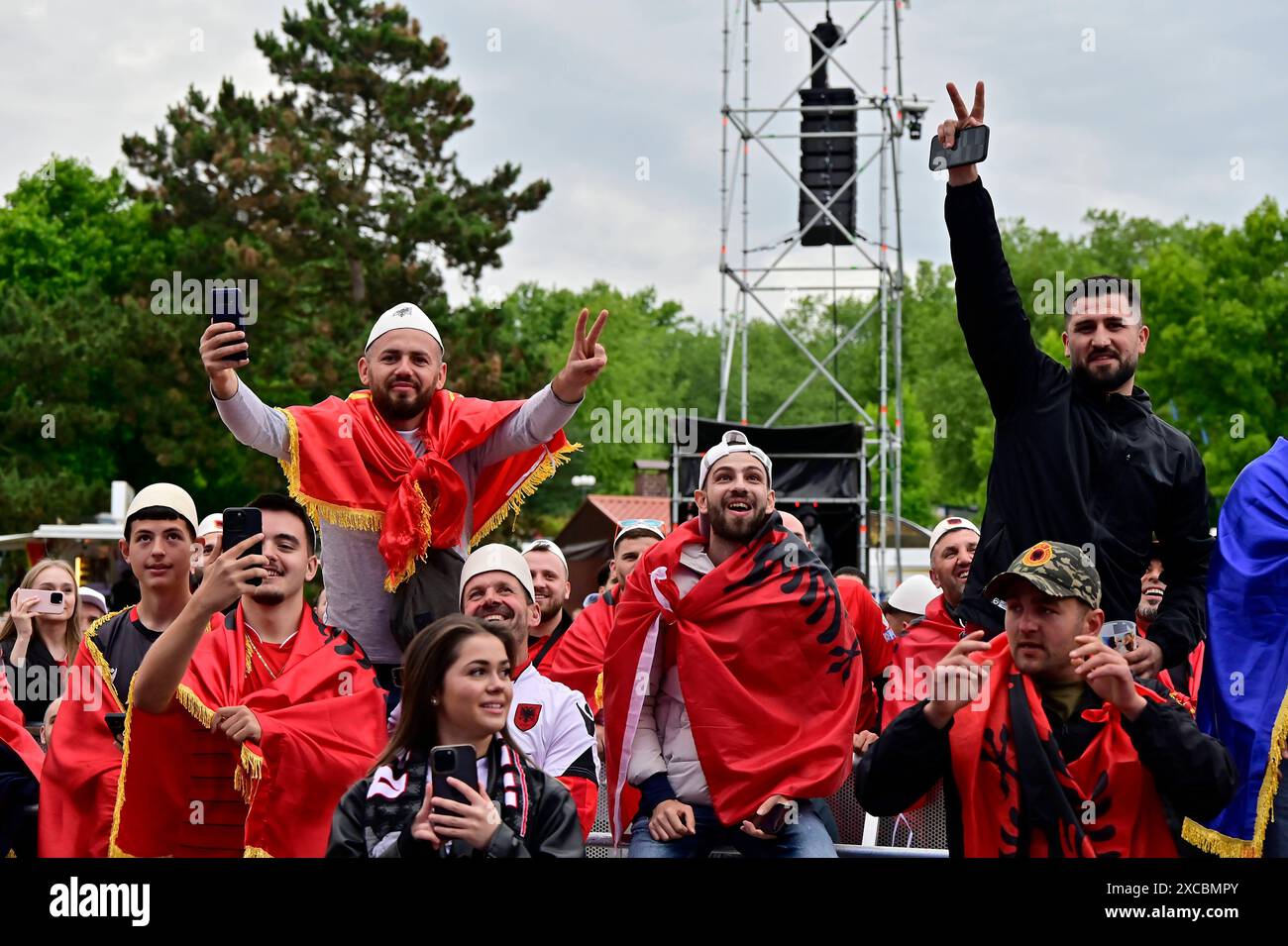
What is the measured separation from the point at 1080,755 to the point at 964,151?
5.65 feet

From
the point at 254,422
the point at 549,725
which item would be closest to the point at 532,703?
the point at 549,725

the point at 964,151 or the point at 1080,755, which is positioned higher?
the point at 964,151

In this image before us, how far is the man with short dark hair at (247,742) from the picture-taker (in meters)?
4.54

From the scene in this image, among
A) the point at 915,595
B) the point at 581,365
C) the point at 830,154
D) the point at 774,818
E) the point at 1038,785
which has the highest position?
the point at 830,154

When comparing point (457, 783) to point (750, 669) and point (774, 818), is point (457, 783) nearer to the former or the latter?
point (774, 818)

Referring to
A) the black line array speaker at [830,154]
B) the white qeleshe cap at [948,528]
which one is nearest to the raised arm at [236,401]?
the white qeleshe cap at [948,528]

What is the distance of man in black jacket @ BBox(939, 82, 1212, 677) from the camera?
4.42 meters

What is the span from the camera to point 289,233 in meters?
30.2

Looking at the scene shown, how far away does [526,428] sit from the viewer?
18.0ft

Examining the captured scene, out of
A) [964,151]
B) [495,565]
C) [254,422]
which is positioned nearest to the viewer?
[964,151]

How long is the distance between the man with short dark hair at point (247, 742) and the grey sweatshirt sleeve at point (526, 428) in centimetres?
101
